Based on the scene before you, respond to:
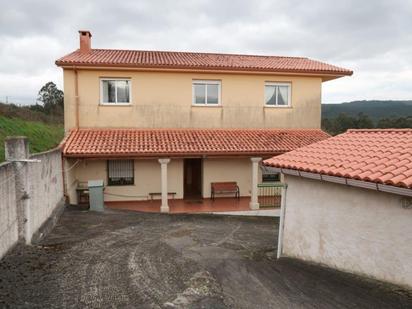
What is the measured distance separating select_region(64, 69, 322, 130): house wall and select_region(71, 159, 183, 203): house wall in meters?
1.80

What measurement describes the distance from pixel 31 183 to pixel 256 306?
19.1 ft

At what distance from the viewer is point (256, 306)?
5.38m

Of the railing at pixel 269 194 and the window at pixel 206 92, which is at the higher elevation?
the window at pixel 206 92

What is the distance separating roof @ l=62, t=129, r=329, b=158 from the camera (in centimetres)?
1419

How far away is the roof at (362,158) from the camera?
19.4ft

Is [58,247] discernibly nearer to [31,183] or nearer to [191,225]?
[31,183]

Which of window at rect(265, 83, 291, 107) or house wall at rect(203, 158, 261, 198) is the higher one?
window at rect(265, 83, 291, 107)

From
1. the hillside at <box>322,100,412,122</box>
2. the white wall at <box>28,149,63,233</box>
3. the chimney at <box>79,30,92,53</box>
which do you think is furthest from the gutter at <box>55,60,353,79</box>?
the hillside at <box>322,100,412,122</box>

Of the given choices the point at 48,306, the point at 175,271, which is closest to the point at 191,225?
the point at 175,271

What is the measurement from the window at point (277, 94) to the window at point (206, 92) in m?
2.57

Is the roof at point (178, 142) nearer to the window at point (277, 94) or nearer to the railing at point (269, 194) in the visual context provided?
the railing at point (269, 194)

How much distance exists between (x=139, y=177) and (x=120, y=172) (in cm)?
88

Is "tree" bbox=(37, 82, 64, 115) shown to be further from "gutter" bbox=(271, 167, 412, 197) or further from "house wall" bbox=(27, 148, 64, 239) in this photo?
"gutter" bbox=(271, 167, 412, 197)

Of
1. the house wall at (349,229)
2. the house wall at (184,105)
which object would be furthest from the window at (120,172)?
the house wall at (349,229)
